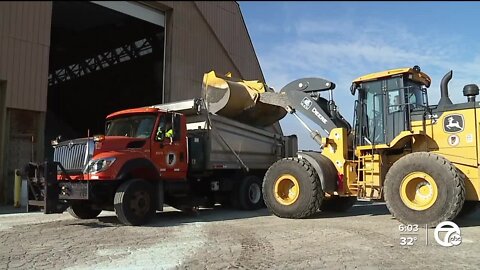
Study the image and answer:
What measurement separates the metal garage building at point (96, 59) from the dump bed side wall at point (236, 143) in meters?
3.89

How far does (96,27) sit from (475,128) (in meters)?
12.4

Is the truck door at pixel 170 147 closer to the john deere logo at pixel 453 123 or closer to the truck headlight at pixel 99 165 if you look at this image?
the truck headlight at pixel 99 165

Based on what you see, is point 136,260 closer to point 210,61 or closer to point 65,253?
point 65,253

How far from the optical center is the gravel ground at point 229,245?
615 centimetres

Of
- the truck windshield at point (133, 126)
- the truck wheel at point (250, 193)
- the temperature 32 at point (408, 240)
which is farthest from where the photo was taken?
the truck wheel at point (250, 193)

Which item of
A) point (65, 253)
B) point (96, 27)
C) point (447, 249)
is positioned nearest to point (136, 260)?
point (65, 253)

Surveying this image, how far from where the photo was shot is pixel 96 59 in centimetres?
2373

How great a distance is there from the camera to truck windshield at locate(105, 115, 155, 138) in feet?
33.9

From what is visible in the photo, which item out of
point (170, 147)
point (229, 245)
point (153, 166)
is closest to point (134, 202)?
point (153, 166)

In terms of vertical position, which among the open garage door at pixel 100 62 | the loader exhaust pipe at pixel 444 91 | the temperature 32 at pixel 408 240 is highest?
the open garage door at pixel 100 62

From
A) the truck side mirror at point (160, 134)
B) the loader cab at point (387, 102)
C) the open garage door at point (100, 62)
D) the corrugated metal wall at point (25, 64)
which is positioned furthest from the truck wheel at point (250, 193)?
the corrugated metal wall at point (25, 64)

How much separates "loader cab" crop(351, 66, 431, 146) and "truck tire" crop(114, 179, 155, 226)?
473 cm

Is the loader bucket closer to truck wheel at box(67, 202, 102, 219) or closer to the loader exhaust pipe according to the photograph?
truck wheel at box(67, 202, 102, 219)

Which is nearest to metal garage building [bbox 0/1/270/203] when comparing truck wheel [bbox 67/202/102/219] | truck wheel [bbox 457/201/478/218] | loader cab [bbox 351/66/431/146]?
truck wheel [bbox 67/202/102/219]
